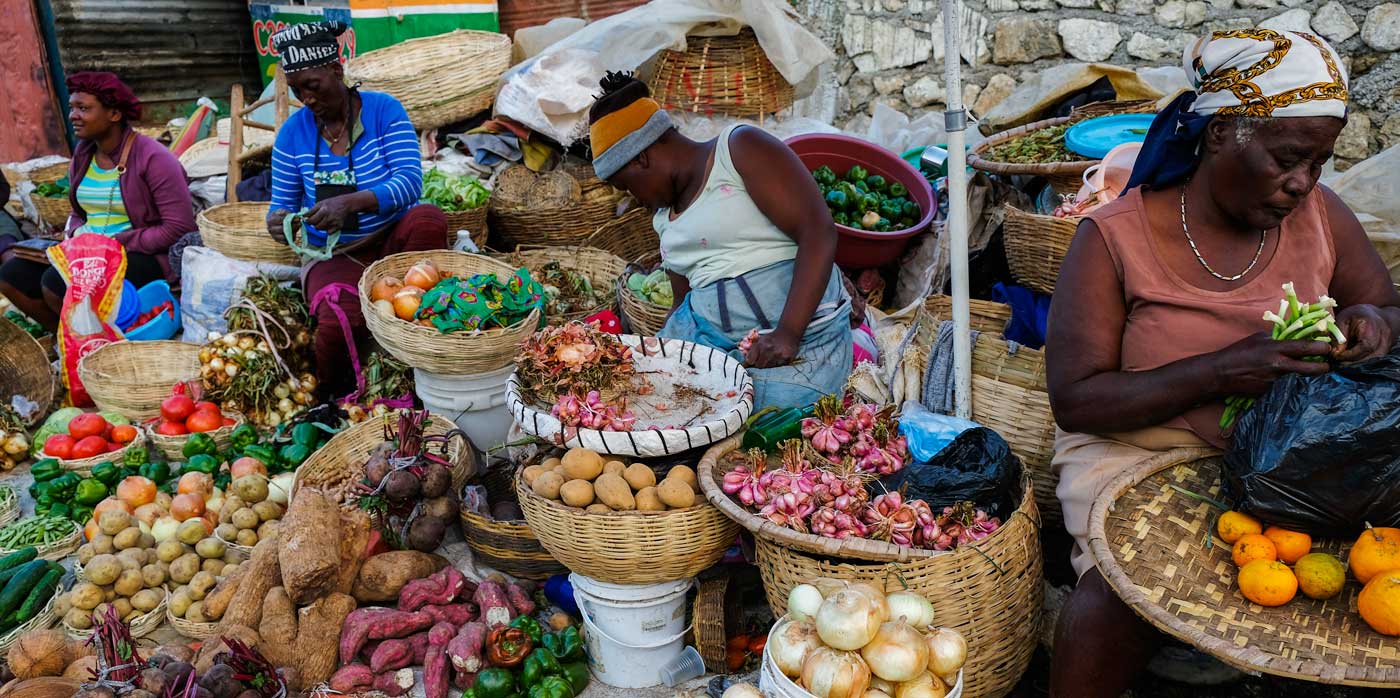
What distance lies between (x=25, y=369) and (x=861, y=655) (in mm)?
4939

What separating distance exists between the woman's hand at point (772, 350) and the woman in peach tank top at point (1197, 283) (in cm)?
94

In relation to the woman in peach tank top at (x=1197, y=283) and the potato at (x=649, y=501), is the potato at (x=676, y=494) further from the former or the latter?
the woman in peach tank top at (x=1197, y=283)

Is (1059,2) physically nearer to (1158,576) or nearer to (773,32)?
(773,32)

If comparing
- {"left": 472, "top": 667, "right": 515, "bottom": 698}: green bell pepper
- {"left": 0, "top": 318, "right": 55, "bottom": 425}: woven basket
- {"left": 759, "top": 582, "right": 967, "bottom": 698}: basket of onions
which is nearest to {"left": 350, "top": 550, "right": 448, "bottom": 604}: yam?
{"left": 472, "top": 667, "right": 515, "bottom": 698}: green bell pepper

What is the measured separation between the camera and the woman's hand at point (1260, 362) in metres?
2.04

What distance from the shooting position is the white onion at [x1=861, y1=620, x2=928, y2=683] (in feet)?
6.38

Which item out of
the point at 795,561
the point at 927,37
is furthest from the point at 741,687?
the point at 927,37

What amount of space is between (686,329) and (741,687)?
170 centimetres

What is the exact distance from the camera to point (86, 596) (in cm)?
318

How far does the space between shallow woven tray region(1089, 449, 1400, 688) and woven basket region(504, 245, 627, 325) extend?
329 cm

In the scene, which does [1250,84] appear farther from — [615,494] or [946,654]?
[615,494]

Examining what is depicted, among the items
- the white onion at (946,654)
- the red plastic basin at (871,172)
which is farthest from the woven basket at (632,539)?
the red plastic basin at (871,172)

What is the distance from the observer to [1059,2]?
5.16 metres

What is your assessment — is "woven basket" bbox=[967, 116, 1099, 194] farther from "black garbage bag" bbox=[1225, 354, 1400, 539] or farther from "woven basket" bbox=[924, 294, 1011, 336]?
"black garbage bag" bbox=[1225, 354, 1400, 539]
